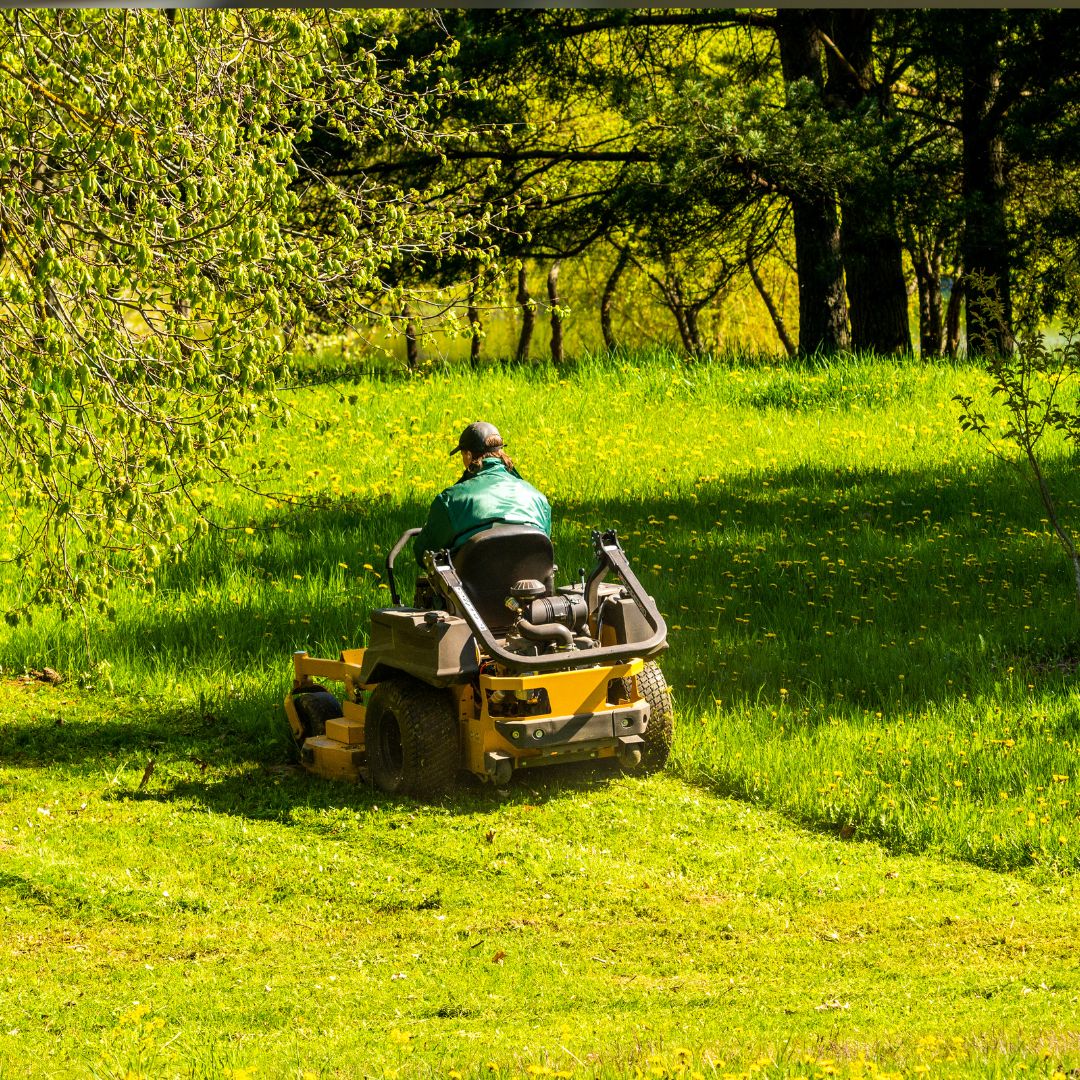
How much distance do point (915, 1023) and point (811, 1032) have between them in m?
0.34

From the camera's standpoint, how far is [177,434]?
19.9 feet

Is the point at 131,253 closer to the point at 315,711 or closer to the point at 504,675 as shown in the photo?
the point at 504,675

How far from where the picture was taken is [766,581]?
36.8 ft

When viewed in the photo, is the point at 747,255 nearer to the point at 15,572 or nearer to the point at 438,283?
the point at 438,283

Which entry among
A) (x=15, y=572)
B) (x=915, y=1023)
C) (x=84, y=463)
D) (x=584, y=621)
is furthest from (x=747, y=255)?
(x=915, y=1023)

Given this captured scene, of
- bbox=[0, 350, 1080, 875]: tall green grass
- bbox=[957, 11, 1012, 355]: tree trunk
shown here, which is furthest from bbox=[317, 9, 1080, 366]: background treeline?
bbox=[0, 350, 1080, 875]: tall green grass

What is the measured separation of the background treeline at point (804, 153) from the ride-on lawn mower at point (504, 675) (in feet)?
22.3

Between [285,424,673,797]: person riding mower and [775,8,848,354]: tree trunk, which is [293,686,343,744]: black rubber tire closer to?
[285,424,673,797]: person riding mower

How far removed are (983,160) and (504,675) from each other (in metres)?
13.7

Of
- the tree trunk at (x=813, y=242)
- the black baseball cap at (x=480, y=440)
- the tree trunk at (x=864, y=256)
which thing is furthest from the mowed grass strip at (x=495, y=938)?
the tree trunk at (x=864, y=256)

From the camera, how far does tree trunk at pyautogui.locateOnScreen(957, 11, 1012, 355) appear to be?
16547 mm

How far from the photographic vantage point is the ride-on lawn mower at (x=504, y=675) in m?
7.02

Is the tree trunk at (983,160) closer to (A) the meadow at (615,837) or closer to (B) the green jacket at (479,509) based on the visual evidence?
(A) the meadow at (615,837)

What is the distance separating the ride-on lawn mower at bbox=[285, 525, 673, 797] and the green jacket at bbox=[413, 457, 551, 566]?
13cm
